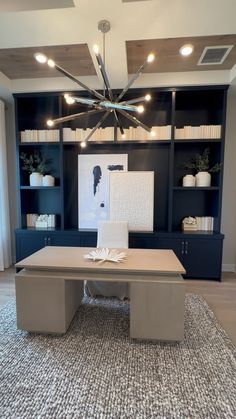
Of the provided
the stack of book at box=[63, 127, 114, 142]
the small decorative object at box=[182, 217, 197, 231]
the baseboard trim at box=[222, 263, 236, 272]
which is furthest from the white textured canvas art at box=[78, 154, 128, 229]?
the baseboard trim at box=[222, 263, 236, 272]

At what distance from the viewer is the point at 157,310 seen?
1.95 meters

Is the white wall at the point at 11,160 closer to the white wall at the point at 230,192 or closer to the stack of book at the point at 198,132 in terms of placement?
the stack of book at the point at 198,132

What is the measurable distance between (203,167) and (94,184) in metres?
1.73

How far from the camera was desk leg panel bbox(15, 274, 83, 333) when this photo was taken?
2.03 m

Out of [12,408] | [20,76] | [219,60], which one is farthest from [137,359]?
[20,76]

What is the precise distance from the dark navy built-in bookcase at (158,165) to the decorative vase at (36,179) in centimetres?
9

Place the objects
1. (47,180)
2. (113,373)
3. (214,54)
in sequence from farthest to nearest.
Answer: (47,180)
(214,54)
(113,373)

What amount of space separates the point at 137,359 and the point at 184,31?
119 inches

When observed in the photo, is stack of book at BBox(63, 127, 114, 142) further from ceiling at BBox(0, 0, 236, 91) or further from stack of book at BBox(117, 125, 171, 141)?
ceiling at BBox(0, 0, 236, 91)

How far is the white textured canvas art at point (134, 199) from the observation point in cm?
364

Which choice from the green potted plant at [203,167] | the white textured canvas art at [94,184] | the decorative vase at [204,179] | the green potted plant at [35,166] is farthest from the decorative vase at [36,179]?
the decorative vase at [204,179]

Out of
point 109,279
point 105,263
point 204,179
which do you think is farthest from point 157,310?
point 204,179

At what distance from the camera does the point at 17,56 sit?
2.83 metres

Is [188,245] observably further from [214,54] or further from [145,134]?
[214,54]
